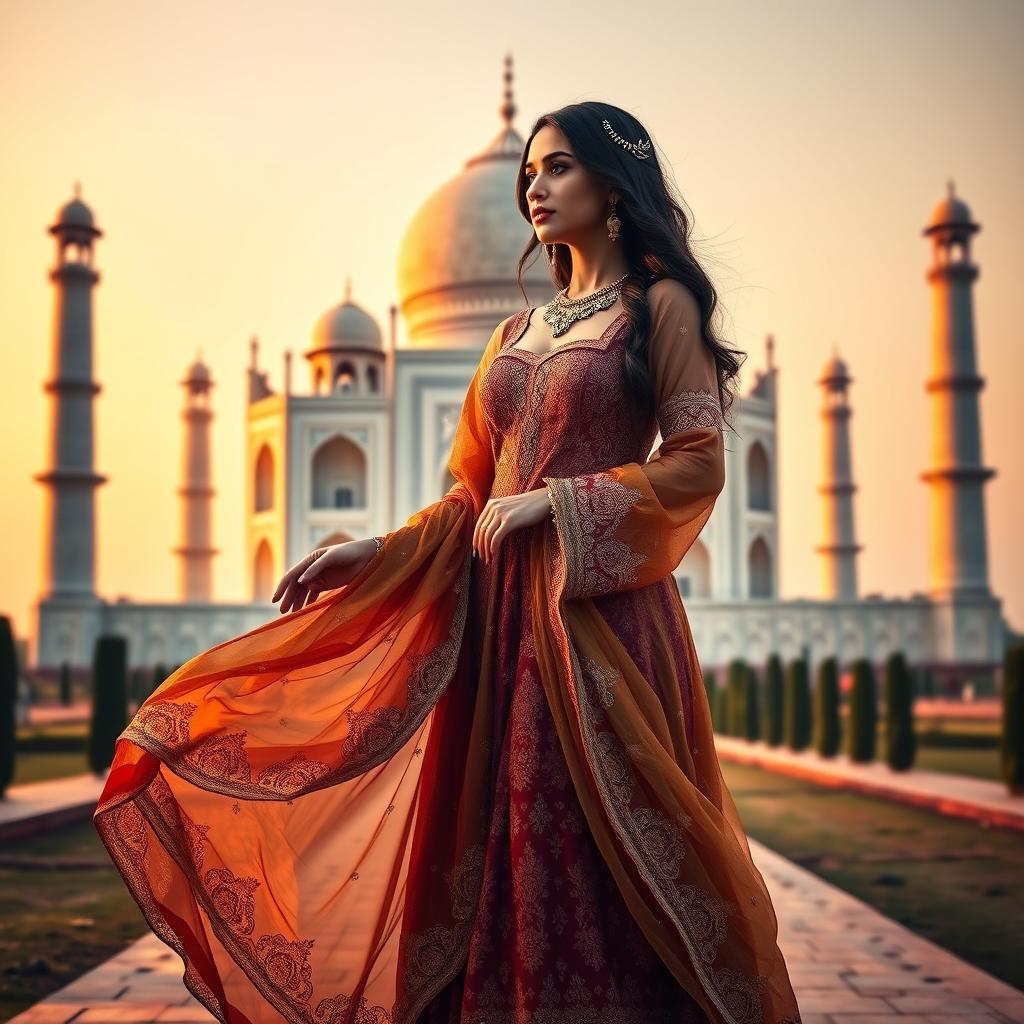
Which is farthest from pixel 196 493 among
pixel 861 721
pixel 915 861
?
pixel 915 861

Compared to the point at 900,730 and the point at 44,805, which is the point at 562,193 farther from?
the point at 900,730

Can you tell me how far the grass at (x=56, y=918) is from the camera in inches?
101

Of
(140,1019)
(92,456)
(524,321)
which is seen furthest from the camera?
(92,456)

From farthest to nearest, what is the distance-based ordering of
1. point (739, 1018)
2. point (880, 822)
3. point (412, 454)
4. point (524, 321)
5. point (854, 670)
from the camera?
1. point (412, 454)
2. point (854, 670)
3. point (880, 822)
4. point (524, 321)
5. point (739, 1018)

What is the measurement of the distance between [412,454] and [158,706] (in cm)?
1693

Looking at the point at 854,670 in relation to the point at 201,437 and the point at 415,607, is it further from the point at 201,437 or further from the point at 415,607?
the point at 201,437

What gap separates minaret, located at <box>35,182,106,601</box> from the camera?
1705 centimetres

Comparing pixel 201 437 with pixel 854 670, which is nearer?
pixel 854 670

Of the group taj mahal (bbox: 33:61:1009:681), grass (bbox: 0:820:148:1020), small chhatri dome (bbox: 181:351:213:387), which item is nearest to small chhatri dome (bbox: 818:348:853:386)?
taj mahal (bbox: 33:61:1009:681)

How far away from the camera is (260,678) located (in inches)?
61.7

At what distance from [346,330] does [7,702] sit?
14612 mm

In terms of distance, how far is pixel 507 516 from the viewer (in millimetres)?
1486

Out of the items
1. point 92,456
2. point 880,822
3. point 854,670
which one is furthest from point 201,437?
point 880,822

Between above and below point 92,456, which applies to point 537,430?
below
